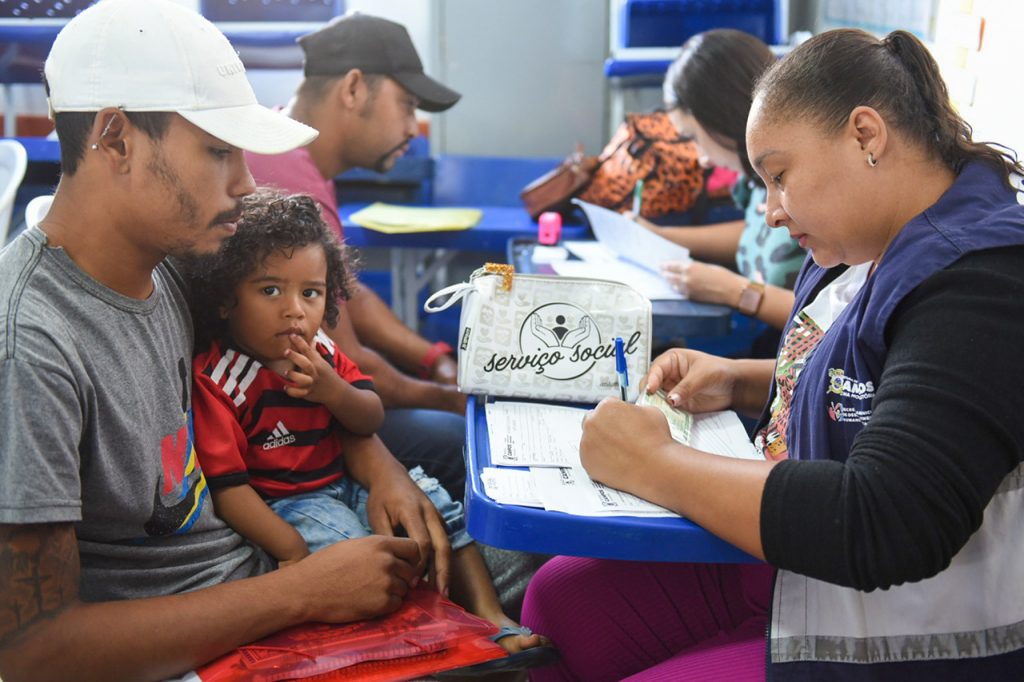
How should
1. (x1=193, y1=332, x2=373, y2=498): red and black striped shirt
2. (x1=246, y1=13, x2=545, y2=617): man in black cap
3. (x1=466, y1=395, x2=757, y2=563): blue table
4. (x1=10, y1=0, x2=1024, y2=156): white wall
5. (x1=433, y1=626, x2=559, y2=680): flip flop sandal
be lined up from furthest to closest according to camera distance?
(x1=10, y1=0, x2=1024, y2=156): white wall
(x1=246, y1=13, x2=545, y2=617): man in black cap
(x1=193, y1=332, x2=373, y2=498): red and black striped shirt
(x1=433, y1=626, x2=559, y2=680): flip flop sandal
(x1=466, y1=395, x2=757, y2=563): blue table

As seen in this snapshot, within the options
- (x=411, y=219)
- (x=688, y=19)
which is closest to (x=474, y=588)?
(x=411, y=219)

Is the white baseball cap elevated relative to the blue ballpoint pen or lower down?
elevated

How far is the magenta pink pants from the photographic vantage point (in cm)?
147

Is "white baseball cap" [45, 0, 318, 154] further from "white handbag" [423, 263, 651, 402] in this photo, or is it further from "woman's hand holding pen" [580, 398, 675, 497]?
"woman's hand holding pen" [580, 398, 675, 497]

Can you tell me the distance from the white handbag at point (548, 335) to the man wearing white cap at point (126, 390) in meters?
0.37

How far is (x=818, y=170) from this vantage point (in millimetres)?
1156

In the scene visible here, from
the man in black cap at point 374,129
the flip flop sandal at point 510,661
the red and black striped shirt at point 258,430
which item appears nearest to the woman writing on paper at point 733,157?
the man in black cap at point 374,129

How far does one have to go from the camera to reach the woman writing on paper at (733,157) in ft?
7.43

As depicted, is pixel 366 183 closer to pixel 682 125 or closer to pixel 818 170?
pixel 682 125

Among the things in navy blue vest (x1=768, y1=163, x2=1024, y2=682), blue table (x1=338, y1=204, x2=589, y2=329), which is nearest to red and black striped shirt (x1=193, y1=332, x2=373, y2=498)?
navy blue vest (x1=768, y1=163, x2=1024, y2=682)

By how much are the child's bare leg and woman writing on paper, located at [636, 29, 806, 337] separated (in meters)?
0.99

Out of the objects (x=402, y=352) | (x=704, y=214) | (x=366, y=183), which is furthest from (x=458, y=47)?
(x=402, y=352)

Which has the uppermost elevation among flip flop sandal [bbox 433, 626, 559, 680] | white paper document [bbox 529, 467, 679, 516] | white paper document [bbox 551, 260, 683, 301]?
white paper document [bbox 529, 467, 679, 516]

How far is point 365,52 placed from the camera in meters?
2.67
